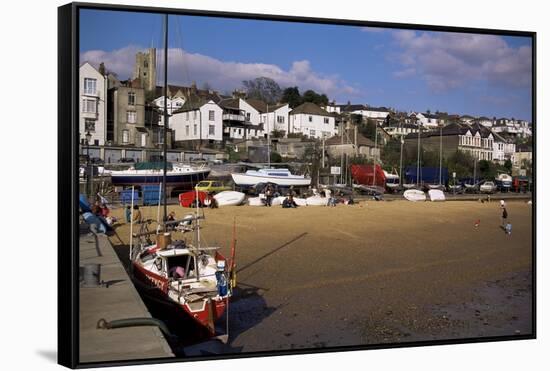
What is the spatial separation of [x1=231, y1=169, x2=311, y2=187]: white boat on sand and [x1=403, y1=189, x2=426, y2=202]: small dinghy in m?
1.15

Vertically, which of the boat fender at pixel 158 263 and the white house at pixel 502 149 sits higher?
the white house at pixel 502 149

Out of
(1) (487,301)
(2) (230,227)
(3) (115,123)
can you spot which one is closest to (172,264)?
(2) (230,227)

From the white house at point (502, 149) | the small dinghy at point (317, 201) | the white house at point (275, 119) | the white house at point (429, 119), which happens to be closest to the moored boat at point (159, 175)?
the white house at point (275, 119)

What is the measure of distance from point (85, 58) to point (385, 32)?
8.04 ft

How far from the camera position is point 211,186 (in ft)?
18.5

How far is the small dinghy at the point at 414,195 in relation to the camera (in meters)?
6.77

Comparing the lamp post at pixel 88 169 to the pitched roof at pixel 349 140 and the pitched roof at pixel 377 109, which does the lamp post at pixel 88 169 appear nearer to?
the pitched roof at pixel 349 140

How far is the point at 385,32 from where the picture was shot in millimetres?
5254

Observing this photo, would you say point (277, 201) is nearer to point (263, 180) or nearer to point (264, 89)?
point (263, 180)

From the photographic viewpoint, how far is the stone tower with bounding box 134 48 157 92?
15.2ft

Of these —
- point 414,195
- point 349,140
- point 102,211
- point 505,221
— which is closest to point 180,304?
point 102,211

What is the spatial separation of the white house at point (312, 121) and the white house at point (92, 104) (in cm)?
165

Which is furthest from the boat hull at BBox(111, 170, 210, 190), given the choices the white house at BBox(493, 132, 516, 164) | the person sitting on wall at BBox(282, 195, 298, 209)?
the white house at BBox(493, 132, 516, 164)

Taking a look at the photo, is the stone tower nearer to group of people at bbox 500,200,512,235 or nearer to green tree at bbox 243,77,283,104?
green tree at bbox 243,77,283,104
